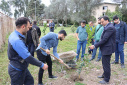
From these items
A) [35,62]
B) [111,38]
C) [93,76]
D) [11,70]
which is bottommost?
[93,76]

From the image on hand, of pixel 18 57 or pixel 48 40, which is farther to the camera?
pixel 48 40

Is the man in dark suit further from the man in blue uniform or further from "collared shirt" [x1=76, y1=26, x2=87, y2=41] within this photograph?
the man in blue uniform

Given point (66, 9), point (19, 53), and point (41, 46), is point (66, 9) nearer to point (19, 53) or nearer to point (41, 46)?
point (41, 46)

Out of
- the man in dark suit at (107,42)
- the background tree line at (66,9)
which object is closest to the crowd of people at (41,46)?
the man in dark suit at (107,42)

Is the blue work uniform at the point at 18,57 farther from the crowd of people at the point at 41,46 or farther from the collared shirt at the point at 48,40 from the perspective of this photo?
the collared shirt at the point at 48,40

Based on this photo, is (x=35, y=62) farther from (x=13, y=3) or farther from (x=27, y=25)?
(x=13, y=3)

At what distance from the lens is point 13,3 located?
183 feet

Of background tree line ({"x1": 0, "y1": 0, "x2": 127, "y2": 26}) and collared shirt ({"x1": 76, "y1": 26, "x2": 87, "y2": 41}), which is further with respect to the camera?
background tree line ({"x1": 0, "y1": 0, "x2": 127, "y2": 26})

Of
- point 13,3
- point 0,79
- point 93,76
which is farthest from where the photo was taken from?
point 13,3

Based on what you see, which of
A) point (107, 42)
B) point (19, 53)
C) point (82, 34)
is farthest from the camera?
point (82, 34)

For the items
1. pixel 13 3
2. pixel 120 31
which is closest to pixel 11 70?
pixel 120 31

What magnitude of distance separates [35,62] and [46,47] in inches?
46.6

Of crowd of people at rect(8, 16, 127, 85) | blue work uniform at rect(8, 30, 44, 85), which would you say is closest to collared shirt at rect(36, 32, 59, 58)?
crowd of people at rect(8, 16, 127, 85)

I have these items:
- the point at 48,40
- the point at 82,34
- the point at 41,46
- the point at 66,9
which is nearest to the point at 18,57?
the point at 41,46
